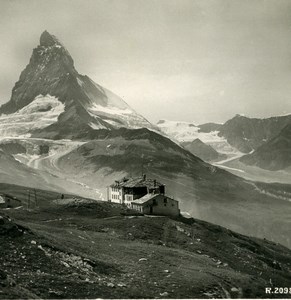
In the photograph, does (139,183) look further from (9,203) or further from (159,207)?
(9,203)

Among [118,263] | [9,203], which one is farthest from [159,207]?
[118,263]

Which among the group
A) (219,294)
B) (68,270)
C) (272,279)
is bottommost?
(272,279)

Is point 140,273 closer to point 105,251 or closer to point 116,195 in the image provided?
point 105,251

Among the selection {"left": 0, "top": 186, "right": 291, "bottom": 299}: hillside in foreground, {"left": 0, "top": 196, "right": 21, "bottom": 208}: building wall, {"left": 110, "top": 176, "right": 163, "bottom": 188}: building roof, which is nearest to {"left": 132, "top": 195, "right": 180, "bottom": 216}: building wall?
{"left": 110, "top": 176, "right": 163, "bottom": 188}: building roof

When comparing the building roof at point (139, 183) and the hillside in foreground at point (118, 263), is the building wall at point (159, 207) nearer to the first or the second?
the building roof at point (139, 183)

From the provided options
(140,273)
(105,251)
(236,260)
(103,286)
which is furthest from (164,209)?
(103,286)

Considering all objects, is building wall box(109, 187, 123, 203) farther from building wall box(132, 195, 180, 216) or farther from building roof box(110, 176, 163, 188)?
building wall box(132, 195, 180, 216)
